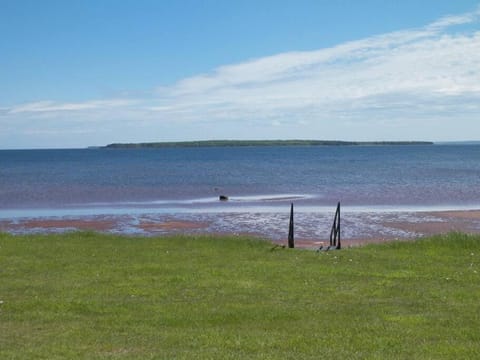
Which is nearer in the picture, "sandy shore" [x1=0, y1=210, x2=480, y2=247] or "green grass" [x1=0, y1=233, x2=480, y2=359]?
"green grass" [x1=0, y1=233, x2=480, y2=359]

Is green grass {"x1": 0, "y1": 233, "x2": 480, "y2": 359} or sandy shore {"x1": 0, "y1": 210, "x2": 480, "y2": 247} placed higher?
green grass {"x1": 0, "y1": 233, "x2": 480, "y2": 359}

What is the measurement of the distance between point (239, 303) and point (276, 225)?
22669 mm

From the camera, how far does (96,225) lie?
3697cm

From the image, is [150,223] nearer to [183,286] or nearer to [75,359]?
[183,286]

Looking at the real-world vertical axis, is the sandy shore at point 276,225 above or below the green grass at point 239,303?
below

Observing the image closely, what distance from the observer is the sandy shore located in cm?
3163

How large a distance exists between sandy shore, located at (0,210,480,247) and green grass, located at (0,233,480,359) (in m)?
10.2

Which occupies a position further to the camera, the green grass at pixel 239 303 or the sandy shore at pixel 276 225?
the sandy shore at pixel 276 225

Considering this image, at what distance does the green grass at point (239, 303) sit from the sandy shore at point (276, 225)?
10.2 m

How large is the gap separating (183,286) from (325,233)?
18180mm

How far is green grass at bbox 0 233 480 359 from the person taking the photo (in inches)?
372

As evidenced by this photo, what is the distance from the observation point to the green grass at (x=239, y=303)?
31.0ft

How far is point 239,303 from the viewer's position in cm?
1258

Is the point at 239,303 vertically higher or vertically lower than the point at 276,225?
higher
